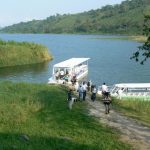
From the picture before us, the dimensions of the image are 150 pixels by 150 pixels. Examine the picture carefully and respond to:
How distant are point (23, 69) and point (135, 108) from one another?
5245 centimetres

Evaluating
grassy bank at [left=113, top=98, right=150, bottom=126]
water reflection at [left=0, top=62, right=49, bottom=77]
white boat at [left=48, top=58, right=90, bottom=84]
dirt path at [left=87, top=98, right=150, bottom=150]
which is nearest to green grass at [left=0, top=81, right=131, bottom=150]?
dirt path at [left=87, top=98, right=150, bottom=150]

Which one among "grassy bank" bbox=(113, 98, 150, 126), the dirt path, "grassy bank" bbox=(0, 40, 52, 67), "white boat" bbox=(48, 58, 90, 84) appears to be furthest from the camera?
"grassy bank" bbox=(0, 40, 52, 67)

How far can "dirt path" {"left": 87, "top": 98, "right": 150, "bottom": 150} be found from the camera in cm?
2352

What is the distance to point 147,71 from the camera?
77.1 m

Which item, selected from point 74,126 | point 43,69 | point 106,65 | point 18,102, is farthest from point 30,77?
point 74,126

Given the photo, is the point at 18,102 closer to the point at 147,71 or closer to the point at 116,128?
the point at 116,128

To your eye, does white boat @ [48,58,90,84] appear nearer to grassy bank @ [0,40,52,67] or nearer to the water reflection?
the water reflection

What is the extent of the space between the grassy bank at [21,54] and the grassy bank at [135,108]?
185 feet

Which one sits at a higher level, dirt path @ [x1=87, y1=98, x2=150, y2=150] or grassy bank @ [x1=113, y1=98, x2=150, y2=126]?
dirt path @ [x1=87, y1=98, x2=150, y2=150]

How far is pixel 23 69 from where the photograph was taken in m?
84.6

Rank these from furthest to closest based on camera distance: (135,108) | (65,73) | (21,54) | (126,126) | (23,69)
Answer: (21,54)
(23,69)
(65,73)
(135,108)
(126,126)

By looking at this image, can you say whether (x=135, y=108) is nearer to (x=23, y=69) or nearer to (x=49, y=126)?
(x=49, y=126)

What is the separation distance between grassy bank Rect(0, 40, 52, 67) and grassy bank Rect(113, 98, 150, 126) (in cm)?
5625

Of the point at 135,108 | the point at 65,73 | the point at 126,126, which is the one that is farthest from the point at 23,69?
the point at 126,126
